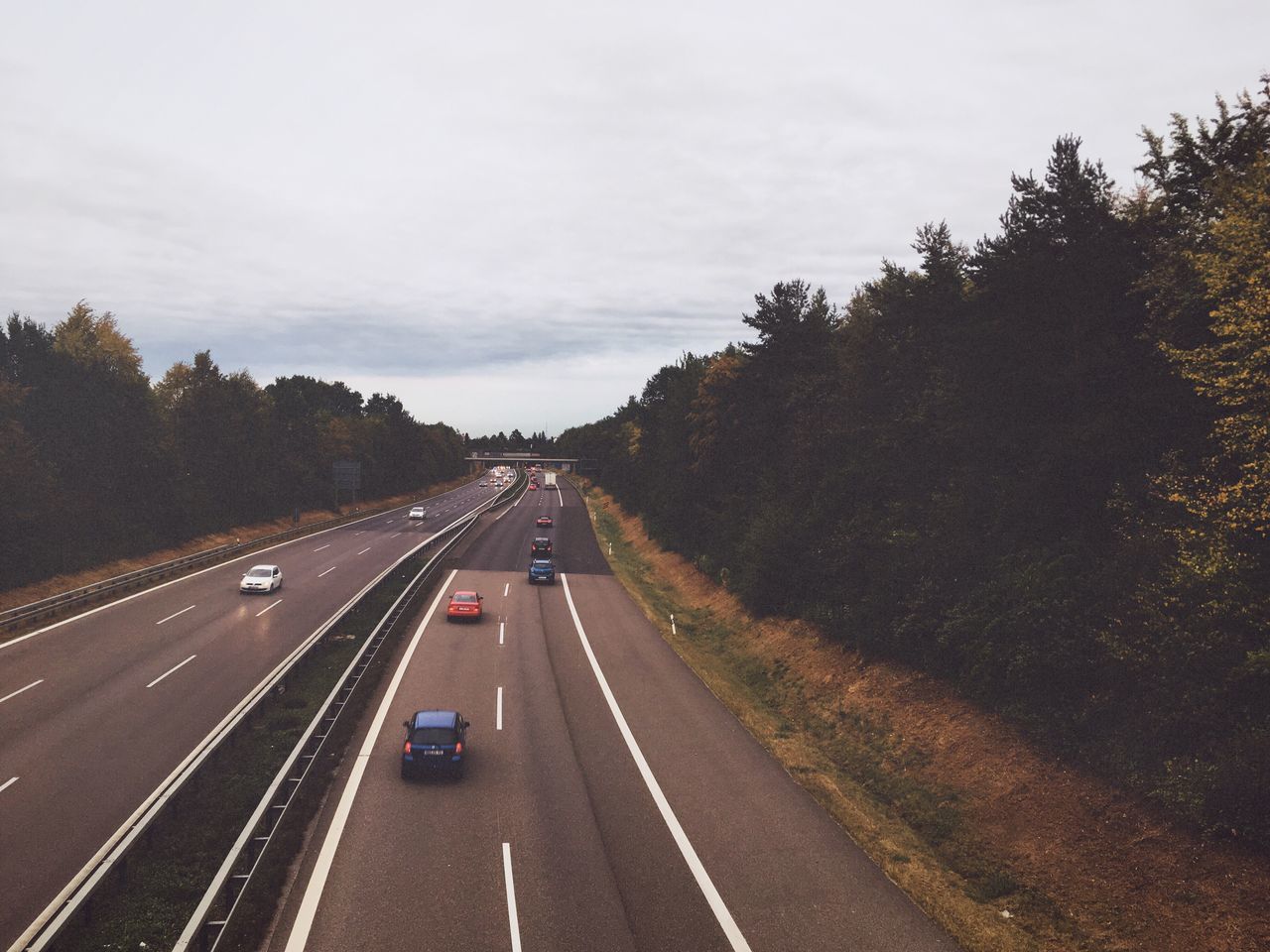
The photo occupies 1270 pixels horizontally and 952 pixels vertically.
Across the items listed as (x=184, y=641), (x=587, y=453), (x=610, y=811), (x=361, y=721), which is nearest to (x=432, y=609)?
(x=184, y=641)

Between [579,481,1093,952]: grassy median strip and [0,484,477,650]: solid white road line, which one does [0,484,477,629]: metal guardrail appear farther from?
[579,481,1093,952]: grassy median strip

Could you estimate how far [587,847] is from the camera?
1377cm

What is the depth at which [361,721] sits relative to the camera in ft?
66.3

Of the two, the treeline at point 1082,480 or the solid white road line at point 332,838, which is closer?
the solid white road line at point 332,838

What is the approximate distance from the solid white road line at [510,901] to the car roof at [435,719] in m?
3.99

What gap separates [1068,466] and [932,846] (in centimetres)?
1142

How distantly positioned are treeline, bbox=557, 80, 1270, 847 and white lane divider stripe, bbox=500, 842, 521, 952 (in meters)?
12.5

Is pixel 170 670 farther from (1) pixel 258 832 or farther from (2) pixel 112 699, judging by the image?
(1) pixel 258 832

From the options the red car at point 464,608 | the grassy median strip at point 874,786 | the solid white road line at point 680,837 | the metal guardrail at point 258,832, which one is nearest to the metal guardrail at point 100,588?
the metal guardrail at point 258,832

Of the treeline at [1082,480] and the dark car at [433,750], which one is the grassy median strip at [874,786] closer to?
the treeline at [1082,480]

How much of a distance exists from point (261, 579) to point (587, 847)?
30288 mm

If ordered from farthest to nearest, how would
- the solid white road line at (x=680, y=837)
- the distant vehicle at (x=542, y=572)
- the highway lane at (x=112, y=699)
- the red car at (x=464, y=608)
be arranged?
the distant vehicle at (x=542, y=572)
the red car at (x=464, y=608)
the highway lane at (x=112, y=699)
the solid white road line at (x=680, y=837)

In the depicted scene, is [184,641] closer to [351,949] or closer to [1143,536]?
[351,949]

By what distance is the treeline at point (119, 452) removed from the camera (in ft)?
129
